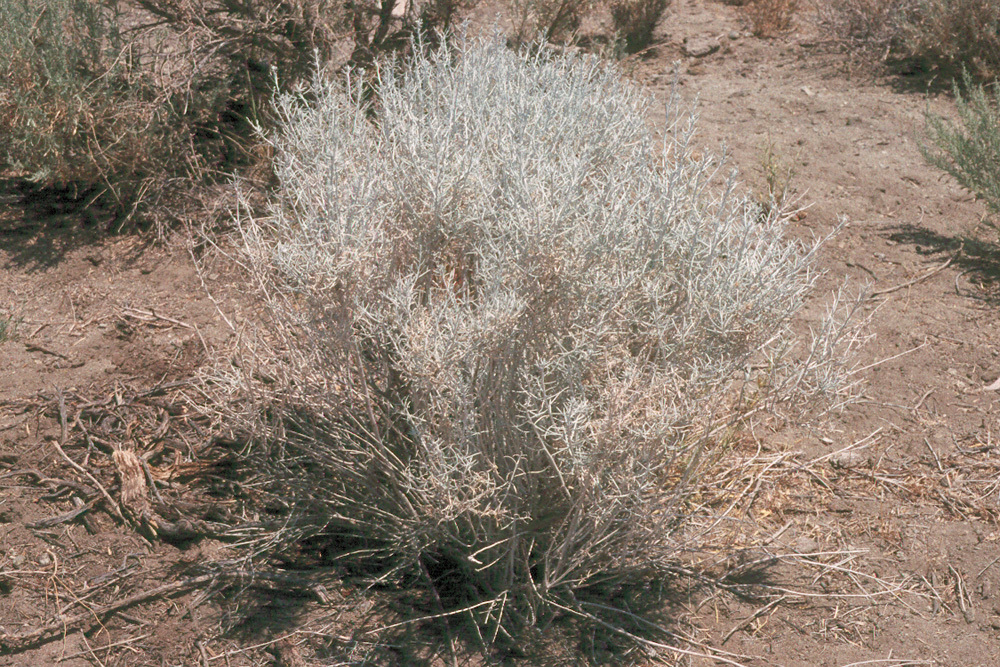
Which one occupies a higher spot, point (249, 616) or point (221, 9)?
point (221, 9)

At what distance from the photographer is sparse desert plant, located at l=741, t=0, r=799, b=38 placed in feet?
20.5

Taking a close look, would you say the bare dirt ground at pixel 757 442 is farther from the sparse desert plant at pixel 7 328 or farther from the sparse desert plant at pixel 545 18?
the sparse desert plant at pixel 545 18

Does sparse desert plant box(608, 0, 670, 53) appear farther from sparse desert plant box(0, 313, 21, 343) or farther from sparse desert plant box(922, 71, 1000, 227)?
sparse desert plant box(0, 313, 21, 343)

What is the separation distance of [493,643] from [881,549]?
53.4 inches

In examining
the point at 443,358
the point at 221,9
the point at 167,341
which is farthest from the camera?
the point at 221,9

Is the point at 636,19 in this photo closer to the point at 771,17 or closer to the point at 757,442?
the point at 771,17

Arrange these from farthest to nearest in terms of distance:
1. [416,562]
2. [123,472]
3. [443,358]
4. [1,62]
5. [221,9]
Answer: [221,9]
[1,62]
[123,472]
[416,562]
[443,358]

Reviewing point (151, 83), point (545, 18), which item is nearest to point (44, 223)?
point (151, 83)

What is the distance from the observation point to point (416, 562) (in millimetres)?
2672

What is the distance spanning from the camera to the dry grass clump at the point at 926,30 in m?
5.49

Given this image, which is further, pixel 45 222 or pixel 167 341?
pixel 45 222

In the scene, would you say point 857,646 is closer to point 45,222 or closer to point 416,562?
point 416,562

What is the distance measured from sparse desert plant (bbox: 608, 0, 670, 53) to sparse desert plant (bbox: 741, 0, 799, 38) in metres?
0.64

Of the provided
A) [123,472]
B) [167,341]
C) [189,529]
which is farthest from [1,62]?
[189,529]
